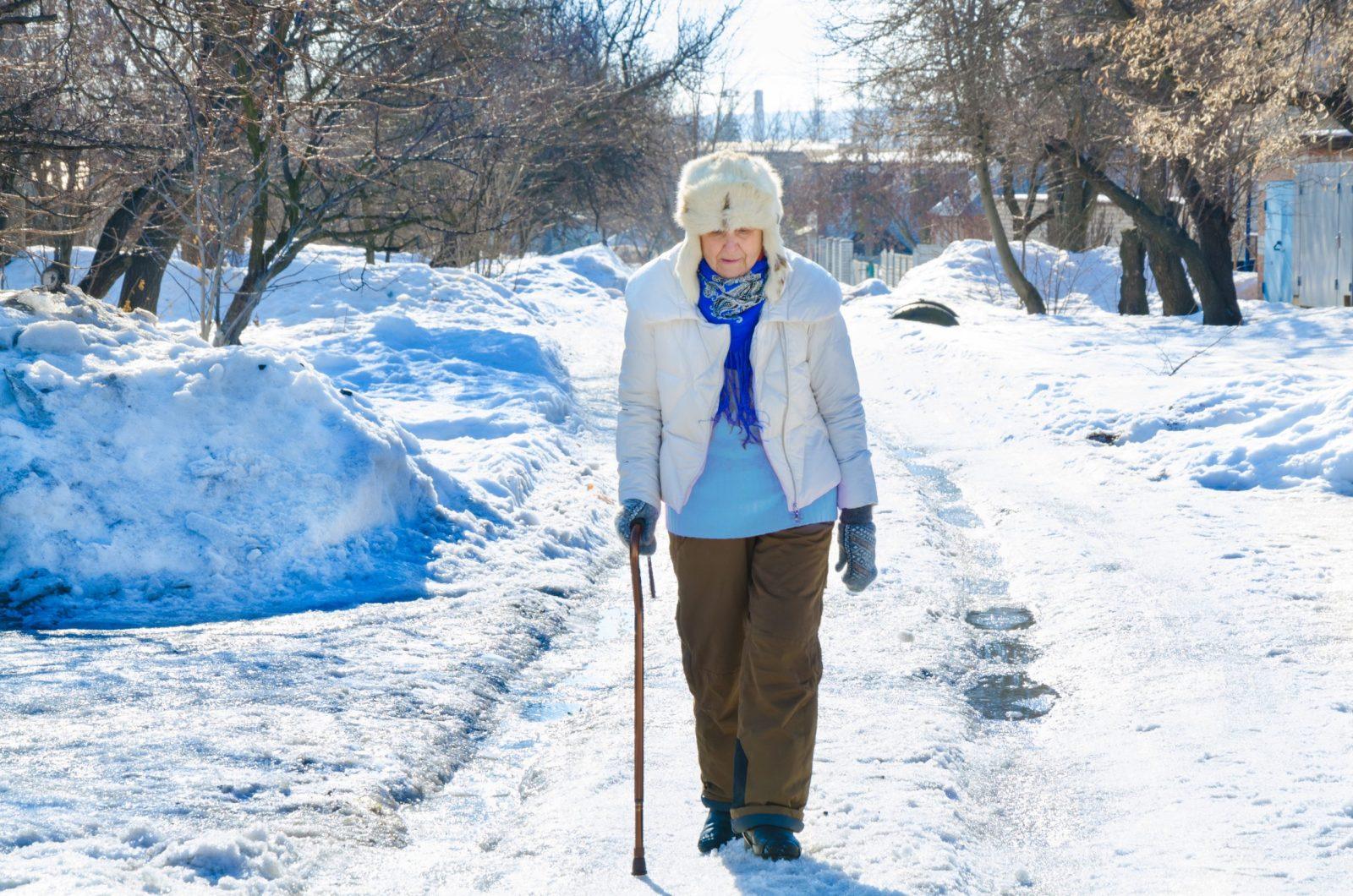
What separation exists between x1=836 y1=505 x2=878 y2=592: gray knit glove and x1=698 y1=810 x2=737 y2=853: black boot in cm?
75

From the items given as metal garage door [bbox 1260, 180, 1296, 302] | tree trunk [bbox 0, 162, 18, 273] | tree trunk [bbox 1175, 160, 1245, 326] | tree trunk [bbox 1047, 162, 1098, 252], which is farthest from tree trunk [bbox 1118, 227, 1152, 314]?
tree trunk [bbox 0, 162, 18, 273]

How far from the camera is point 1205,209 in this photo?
60.3ft

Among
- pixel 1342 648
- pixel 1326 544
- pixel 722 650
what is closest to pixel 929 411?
pixel 1326 544

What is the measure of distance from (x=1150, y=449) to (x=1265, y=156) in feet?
18.3

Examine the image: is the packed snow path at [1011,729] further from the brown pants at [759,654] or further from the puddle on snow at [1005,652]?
the brown pants at [759,654]

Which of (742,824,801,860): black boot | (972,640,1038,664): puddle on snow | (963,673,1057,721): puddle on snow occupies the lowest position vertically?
(963,673,1057,721): puddle on snow

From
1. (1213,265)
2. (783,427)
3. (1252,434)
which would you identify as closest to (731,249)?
(783,427)

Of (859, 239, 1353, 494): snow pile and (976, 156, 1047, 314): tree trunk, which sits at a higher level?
(976, 156, 1047, 314): tree trunk

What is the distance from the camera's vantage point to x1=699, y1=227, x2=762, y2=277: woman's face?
3.63m

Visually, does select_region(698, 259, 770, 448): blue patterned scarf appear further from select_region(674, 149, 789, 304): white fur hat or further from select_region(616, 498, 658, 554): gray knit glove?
select_region(616, 498, 658, 554): gray knit glove

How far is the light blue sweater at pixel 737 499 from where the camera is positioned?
3662mm

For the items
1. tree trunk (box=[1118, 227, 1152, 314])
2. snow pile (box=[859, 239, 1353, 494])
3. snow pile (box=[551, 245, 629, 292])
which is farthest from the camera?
snow pile (box=[551, 245, 629, 292])

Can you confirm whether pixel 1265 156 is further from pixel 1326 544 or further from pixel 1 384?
pixel 1 384

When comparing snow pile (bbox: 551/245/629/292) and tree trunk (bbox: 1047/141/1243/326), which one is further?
snow pile (bbox: 551/245/629/292)
